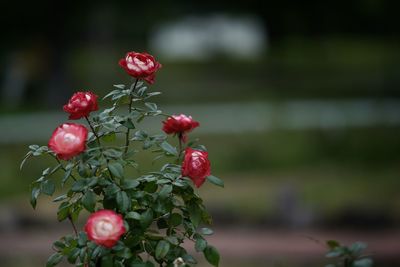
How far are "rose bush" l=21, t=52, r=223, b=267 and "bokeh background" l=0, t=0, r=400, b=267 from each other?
3.75 metres

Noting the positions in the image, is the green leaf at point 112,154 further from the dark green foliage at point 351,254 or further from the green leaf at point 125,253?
the dark green foliage at point 351,254

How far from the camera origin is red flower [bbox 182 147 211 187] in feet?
9.64

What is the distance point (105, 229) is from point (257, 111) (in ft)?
49.2

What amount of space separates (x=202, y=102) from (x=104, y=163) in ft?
59.3

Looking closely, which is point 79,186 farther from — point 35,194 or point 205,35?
point 205,35

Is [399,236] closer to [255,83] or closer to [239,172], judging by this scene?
[239,172]

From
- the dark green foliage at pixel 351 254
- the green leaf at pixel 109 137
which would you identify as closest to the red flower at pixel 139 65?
the green leaf at pixel 109 137

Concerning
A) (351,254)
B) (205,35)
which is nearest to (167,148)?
(351,254)

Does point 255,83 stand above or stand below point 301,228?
below

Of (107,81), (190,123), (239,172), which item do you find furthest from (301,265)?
(107,81)

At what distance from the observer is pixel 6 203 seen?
9539mm

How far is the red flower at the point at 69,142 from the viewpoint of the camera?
2.75m

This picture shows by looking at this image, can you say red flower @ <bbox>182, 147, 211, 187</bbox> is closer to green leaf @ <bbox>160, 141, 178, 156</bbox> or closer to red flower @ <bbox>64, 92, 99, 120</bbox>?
green leaf @ <bbox>160, 141, 178, 156</bbox>

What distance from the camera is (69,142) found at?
275 centimetres
